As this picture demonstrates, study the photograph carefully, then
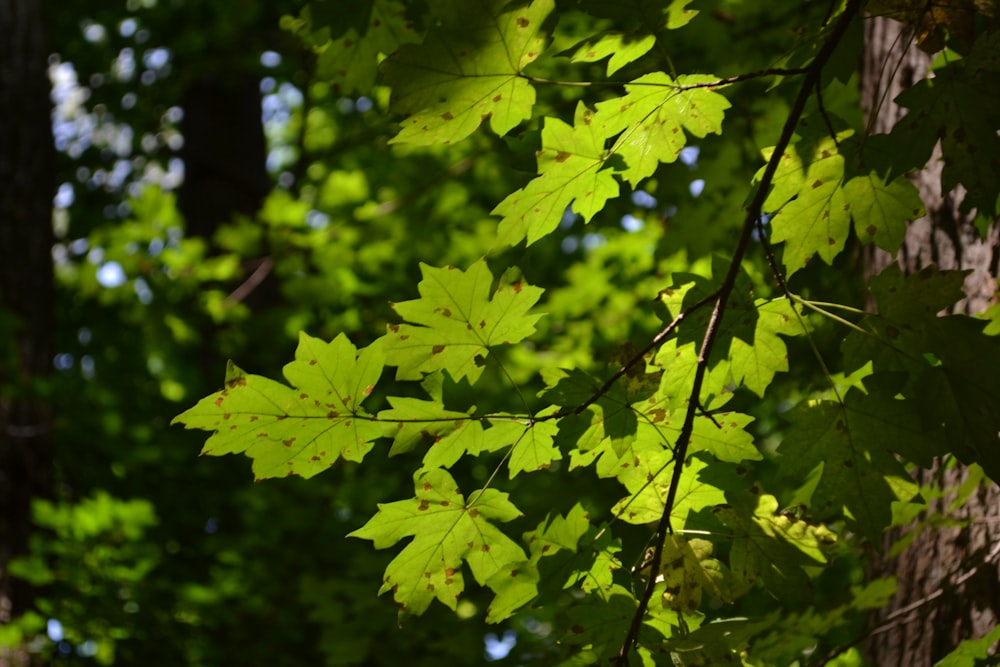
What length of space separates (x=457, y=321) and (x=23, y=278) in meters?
4.37

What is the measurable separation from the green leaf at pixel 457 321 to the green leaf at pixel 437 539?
164 mm

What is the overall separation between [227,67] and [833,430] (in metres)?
5.75

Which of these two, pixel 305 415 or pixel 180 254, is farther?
pixel 180 254

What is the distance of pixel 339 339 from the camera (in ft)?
3.69

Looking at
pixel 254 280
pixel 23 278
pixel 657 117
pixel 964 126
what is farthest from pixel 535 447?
pixel 23 278

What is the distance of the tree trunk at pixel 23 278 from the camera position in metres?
4.21

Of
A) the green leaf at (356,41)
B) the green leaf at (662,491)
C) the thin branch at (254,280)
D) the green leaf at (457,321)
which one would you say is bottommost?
the thin branch at (254,280)

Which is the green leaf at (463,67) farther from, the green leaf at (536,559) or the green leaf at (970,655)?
the green leaf at (970,655)

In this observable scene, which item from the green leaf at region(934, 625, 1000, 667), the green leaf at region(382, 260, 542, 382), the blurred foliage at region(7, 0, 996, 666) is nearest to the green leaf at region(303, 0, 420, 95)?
the blurred foliage at region(7, 0, 996, 666)

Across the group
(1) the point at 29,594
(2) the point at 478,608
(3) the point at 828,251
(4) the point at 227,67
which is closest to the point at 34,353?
(1) the point at 29,594

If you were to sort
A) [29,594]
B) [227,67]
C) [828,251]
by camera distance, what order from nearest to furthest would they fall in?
[828,251], [29,594], [227,67]

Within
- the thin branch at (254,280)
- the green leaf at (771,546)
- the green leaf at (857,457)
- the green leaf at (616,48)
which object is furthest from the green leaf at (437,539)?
the thin branch at (254,280)

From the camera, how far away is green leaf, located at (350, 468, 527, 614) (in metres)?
1.15

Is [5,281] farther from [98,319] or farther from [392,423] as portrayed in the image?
[392,423]
